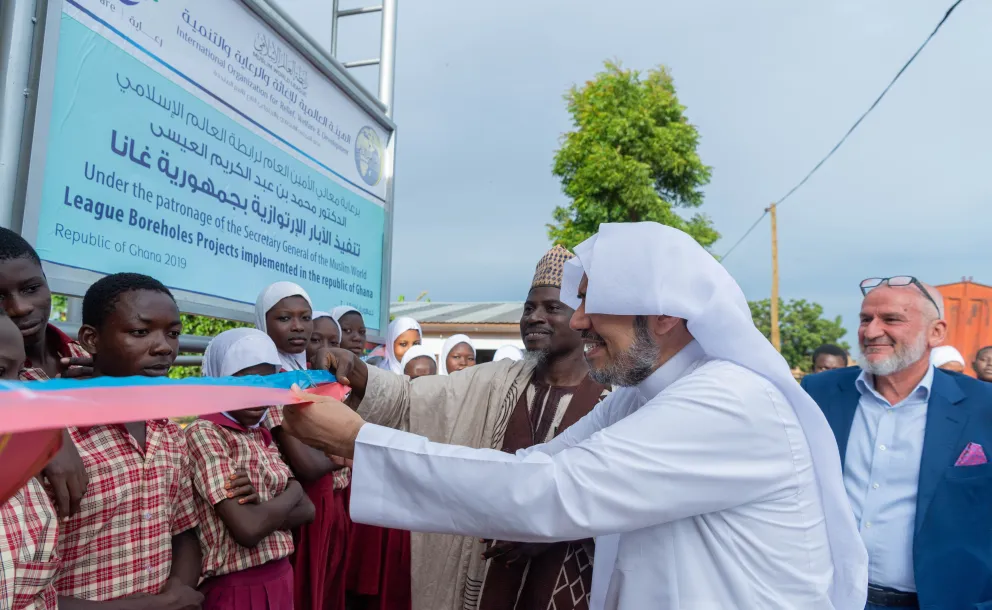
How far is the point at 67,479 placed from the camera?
1.92m

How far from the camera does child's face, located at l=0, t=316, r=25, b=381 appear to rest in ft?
5.50

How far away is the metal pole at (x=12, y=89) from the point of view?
2.69 meters

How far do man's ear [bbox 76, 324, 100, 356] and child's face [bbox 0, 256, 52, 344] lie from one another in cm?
13

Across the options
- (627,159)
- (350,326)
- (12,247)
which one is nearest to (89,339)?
(12,247)

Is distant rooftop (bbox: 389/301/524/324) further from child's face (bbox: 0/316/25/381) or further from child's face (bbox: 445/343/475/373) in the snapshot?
child's face (bbox: 0/316/25/381)

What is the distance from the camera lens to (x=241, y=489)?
2.75 m

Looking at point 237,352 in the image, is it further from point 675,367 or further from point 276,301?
point 675,367

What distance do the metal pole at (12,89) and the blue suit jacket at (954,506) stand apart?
3829 mm

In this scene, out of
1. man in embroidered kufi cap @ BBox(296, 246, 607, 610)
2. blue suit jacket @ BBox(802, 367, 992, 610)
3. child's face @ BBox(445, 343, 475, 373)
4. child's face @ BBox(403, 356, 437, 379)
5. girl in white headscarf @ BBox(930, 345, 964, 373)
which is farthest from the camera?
girl in white headscarf @ BBox(930, 345, 964, 373)

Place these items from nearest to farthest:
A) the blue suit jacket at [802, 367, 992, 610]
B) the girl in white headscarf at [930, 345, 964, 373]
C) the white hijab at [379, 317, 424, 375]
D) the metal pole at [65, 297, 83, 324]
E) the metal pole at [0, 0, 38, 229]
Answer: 1. the metal pole at [0, 0, 38, 229]
2. the blue suit jacket at [802, 367, 992, 610]
3. the metal pole at [65, 297, 83, 324]
4. the white hijab at [379, 317, 424, 375]
5. the girl in white headscarf at [930, 345, 964, 373]

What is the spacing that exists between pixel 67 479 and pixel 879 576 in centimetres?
315

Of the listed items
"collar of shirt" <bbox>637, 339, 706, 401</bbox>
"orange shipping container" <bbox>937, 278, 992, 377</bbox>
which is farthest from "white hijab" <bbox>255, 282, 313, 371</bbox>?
"orange shipping container" <bbox>937, 278, 992, 377</bbox>

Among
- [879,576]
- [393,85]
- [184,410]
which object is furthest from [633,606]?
[393,85]

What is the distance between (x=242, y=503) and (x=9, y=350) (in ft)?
4.06
